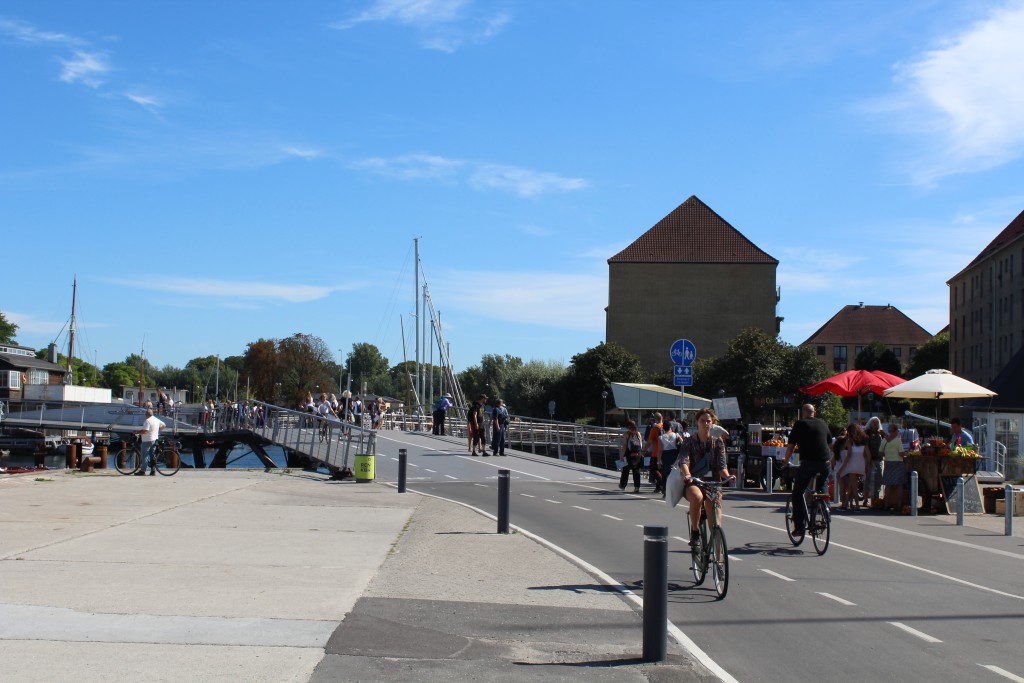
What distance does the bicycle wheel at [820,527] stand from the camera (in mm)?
13492

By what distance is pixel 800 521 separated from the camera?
45.8 feet

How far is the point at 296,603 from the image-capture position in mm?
9094

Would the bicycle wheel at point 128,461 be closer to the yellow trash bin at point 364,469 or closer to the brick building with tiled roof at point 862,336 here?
the yellow trash bin at point 364,469

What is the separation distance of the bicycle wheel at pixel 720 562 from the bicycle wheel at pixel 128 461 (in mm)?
19946

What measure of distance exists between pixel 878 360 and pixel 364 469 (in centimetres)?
11101

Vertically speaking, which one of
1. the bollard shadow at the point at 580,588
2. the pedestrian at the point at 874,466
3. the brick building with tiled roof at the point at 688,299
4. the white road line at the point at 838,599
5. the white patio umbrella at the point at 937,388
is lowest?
the bollard shadow at the point at 580,588

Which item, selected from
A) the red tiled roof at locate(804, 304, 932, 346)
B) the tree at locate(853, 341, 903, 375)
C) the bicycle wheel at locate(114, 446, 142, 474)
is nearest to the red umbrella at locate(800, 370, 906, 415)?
the bicycle wheel at locate(114, 446, 142, 474)

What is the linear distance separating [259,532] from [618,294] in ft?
272

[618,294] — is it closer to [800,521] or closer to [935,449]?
[935,449]

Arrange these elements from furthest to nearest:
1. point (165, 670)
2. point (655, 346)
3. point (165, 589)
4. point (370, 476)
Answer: point (655, 346), point (370, 476), point (165, 589), point (165, 670)

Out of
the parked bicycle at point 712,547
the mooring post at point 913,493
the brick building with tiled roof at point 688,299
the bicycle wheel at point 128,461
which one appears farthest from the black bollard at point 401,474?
the brick building with tiled roof at point 688,299

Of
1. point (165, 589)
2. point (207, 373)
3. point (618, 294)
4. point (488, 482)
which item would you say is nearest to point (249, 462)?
point (618, 294)

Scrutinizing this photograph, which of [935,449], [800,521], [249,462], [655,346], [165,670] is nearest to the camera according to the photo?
[165,670]

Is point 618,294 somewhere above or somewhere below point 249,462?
above
